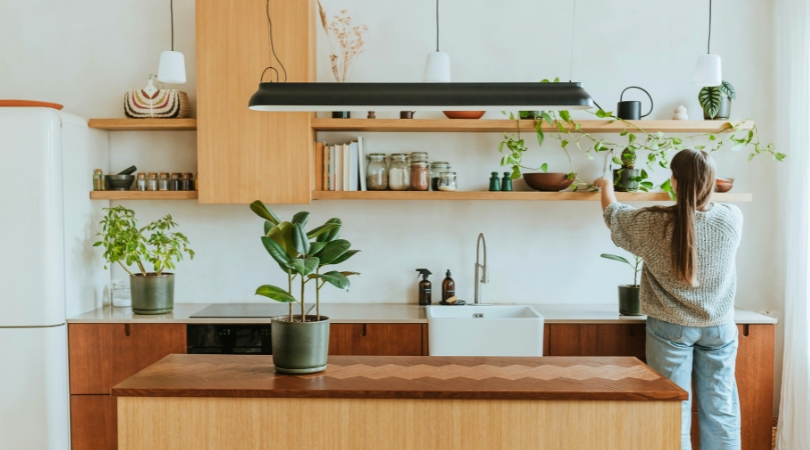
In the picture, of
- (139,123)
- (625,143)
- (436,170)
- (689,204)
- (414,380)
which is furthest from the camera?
(625,143)

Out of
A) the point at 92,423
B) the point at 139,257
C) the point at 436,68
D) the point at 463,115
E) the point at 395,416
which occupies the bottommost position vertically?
the point at 92,423

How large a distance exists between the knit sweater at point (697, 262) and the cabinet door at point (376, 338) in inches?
44.3

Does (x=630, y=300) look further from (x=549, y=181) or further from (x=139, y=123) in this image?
(x=139, y=123)

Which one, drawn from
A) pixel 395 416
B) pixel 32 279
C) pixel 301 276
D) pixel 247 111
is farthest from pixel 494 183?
pixel 32 279

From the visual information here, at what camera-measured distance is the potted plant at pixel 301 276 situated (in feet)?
7.04

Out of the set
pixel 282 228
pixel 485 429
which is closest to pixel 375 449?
pixel 485 429

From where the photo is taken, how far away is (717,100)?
12.0 feet

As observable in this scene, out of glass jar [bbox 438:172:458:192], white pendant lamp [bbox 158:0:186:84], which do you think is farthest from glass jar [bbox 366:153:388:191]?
white pendant lamp [bbox 158:0:186:84]

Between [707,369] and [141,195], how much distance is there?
117 inches

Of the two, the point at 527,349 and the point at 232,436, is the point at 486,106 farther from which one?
the point at 527,349

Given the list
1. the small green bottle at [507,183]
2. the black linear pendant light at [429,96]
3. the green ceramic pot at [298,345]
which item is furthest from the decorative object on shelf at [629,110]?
the green ceramic pot at [298,345]

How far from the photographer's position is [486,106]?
2193 mm

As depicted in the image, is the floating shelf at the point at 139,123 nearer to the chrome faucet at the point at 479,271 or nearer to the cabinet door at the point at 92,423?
the cabinet door at the point at 92,423

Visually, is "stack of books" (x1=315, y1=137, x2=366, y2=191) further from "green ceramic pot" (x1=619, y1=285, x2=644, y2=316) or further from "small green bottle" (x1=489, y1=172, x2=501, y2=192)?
"green ceramic pot" (x1=619, y1=285, x2=644, y2=316)
